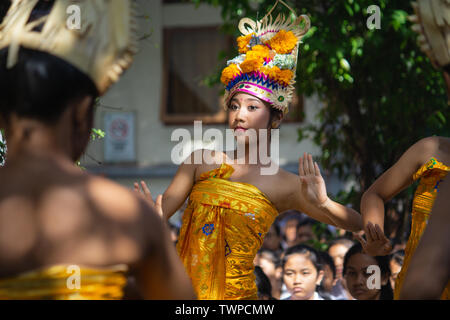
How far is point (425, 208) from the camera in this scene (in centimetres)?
288

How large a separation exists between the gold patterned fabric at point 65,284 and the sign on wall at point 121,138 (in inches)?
399

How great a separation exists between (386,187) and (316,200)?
1.40 feet

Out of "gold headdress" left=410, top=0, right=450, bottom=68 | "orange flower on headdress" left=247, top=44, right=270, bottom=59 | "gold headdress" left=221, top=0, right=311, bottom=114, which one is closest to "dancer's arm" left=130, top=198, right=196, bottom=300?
"gold headdress" left=410, top=0, right=450, bottom=68

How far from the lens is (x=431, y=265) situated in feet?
6.33

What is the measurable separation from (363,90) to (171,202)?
3409 mm

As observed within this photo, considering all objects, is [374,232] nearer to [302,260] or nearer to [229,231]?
[229,231]

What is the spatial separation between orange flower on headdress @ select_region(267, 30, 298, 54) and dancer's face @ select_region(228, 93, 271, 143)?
35cm

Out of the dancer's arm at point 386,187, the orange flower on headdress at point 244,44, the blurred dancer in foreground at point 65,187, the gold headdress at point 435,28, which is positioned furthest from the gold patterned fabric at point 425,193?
the blurred dancer in foreground at point 65,187

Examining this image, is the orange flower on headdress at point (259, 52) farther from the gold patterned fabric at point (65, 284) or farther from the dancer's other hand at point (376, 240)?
the gold patterned fabric at point (65, 284)

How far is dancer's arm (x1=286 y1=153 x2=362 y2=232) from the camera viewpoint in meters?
3.31

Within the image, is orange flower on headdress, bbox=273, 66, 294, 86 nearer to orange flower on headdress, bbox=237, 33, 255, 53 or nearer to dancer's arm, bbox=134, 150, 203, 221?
orange flower on headdress, bbox=237, 33, 255, 53

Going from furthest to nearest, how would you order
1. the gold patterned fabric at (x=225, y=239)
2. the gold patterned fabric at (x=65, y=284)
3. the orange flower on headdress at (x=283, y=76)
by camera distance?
the orange flower on headdress at (x=283, y=76), the gold patterned fabric at (x=225, y=239), the gold patterned fabric at (x=65, y=284)

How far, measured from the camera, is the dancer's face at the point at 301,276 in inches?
196
